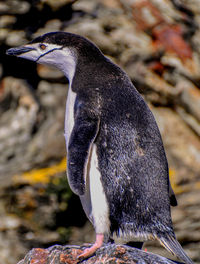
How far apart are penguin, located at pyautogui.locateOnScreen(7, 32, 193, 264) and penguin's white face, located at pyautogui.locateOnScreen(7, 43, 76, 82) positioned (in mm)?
272

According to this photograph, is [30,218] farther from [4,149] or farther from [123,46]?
[123,46]

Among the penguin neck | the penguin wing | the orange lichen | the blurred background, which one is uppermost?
the penguin neck

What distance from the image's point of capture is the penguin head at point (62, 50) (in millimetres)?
2355

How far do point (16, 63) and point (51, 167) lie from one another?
1.37 metres

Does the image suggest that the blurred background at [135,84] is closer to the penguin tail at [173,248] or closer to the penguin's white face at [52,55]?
the penguin's white face at [52,55]

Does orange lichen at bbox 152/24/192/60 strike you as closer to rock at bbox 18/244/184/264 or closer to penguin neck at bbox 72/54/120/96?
penguin neck at bbox 72/54/120/96

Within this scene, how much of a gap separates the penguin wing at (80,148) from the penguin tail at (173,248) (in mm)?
443

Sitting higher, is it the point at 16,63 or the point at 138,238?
the point at 138,238

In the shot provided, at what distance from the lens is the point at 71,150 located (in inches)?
82.5

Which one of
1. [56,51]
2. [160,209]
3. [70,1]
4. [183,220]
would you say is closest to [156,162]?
[160,209]

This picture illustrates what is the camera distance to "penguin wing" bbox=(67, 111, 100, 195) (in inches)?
79.6

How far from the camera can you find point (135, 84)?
4832mm

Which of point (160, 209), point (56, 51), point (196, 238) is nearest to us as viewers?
point (160, 209)

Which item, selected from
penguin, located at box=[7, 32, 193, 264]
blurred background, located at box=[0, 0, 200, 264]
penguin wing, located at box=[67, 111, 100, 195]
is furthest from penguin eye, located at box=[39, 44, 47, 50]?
blurred background, located at box=[0, 0, 200, 264]
